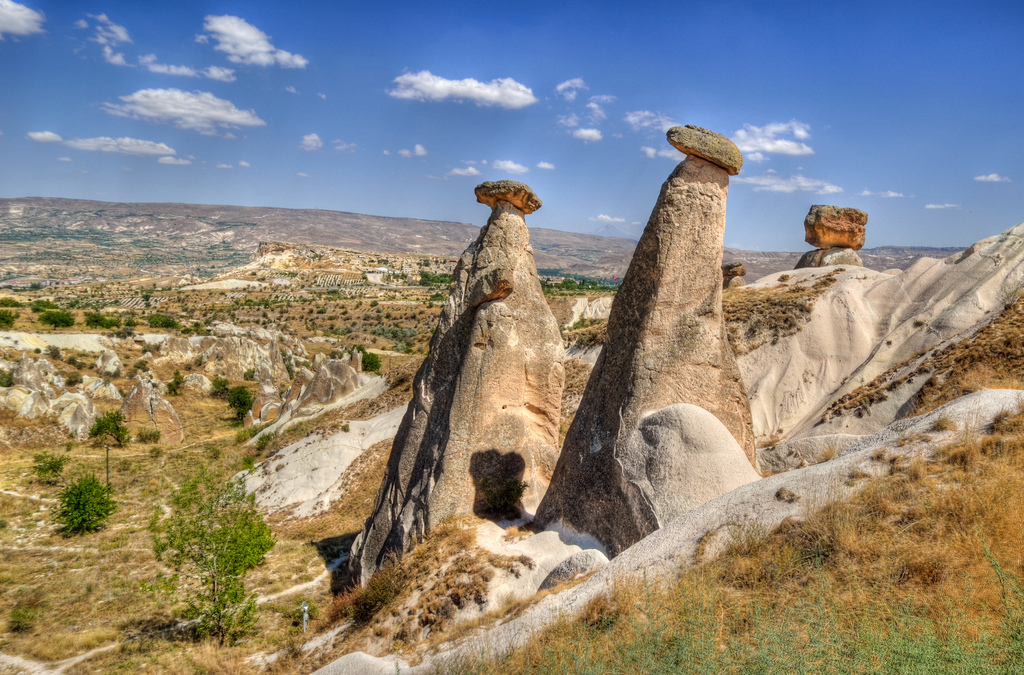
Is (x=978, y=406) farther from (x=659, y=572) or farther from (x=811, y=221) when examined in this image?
(x=811, y=221)

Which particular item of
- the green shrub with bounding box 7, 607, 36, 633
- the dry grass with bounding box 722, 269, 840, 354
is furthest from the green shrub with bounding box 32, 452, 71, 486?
the dry grass with bounding box 722, 269, 840, 354

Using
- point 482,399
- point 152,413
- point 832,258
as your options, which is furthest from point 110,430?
point 832,258

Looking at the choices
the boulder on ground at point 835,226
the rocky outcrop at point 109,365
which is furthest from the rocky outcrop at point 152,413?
the boulder on ground at point 835,226

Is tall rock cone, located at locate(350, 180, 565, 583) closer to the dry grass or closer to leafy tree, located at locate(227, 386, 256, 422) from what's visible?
the dry grass

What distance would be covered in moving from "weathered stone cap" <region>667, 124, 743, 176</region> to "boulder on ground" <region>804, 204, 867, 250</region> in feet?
74.3

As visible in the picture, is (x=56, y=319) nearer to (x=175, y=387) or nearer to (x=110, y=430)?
(x=175, y=387)

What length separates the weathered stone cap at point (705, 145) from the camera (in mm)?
7199

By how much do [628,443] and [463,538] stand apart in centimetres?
274

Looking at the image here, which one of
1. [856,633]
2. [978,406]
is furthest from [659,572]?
[978,406]

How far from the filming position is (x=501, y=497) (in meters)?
8.84

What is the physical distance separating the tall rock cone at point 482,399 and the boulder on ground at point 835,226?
21.8 meters

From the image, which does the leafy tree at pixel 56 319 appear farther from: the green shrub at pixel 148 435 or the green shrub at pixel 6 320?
the green shrub at pixel 148 435

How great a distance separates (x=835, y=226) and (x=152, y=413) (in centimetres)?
3213

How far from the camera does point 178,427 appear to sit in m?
27.0
